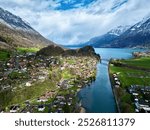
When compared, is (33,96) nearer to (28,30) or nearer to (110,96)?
(110,96)

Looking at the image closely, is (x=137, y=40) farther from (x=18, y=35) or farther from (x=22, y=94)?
(x=22, y=94)

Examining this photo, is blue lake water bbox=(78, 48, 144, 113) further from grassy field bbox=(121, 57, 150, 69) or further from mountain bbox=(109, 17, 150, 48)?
mountain bbox=(109, 17, 150, 48)

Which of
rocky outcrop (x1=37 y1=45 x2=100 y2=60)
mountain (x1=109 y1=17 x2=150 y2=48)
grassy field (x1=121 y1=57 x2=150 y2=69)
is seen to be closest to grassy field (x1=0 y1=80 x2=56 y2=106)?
rocky outcrop (x1=37 y1=45 x2=100 y2=60)

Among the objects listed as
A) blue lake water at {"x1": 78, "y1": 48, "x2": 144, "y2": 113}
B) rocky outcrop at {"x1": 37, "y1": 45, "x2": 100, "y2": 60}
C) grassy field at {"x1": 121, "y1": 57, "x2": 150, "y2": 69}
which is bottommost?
blue lake water at {"x1": 78, "y1": 48, "x2": 144, "y2": 113}

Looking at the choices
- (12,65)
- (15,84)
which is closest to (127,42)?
(12,65)

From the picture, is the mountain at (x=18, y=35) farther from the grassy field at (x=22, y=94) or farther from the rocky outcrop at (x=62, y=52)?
the grassy field at (x=22, y=94)

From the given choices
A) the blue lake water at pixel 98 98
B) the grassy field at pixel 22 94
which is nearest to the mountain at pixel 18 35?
the blue lake water at pixel 98 98

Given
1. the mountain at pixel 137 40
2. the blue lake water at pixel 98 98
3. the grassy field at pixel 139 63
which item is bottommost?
the blue lake water at pixel 98 98

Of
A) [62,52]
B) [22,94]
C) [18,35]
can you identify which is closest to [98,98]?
[22,94]
